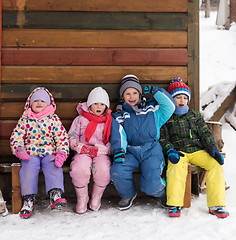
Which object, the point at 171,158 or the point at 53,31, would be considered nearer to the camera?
the point at 171,158

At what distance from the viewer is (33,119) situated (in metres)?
3.83

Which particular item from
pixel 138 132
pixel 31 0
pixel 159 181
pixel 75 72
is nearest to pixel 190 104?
pixel 138 132

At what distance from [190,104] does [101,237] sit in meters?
2.02

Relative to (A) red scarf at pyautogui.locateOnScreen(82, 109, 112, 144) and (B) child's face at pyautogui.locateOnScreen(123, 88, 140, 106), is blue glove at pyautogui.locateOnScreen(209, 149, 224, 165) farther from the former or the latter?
(A) red scarf at pyautogui.locateOnScreen(82, 109, 112, 144)

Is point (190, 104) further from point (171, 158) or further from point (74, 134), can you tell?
point (74, 134)

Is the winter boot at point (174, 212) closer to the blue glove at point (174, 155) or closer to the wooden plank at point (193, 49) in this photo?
the blue glove at point (174, 155)

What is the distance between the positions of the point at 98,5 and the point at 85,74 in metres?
0.83

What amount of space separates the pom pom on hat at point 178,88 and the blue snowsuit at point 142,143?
0.43 ft

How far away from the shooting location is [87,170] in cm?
354

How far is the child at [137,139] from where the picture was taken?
3.57m

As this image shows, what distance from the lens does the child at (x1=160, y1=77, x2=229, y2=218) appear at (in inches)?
135

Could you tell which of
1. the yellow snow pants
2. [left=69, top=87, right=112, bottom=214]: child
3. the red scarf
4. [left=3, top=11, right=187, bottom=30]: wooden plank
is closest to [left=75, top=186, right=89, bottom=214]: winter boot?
[left=69, top=87, right=112, bottom=214]: child

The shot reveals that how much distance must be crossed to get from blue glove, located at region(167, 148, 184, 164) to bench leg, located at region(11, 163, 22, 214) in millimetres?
1563

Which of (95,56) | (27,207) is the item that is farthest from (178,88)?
(27,207)
